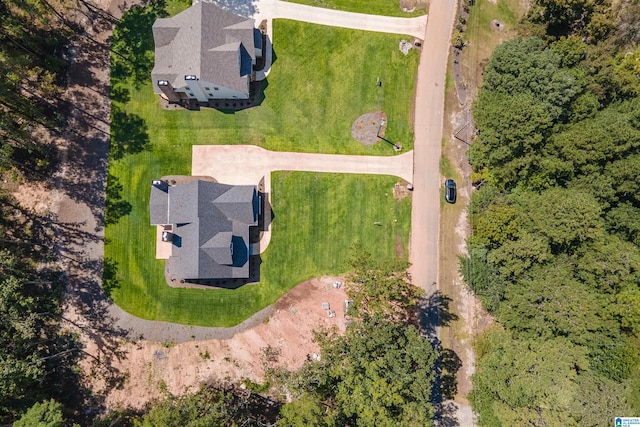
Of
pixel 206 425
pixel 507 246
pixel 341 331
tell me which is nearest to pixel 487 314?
pixel 507 246

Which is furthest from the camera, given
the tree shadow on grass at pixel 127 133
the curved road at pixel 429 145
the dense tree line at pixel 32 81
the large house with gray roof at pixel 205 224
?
the curved road at pixel 429 145

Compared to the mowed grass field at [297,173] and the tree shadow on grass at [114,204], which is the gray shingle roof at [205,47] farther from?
the tree shadow on grass at [114,204]

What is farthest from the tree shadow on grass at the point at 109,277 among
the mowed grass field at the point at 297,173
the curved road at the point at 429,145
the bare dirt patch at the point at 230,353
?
the curved road at the point at 429,145

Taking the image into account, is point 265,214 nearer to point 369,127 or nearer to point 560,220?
point 369,127

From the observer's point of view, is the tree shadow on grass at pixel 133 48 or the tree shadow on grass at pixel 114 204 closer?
the tree shadow on grass at pixel 114 204

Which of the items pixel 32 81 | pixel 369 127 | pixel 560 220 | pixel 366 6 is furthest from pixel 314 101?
pixel 32 81

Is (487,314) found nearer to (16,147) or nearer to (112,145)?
(112,145)

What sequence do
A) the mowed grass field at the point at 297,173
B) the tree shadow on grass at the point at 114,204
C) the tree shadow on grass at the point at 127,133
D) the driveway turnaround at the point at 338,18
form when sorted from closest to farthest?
the mowed grass field at the point at 297,173 < the tree shadow on grass at the point at 114,204 < the tree shadow on grass at the point at 127,133 < the driveway turnaround at the point at 338,18
